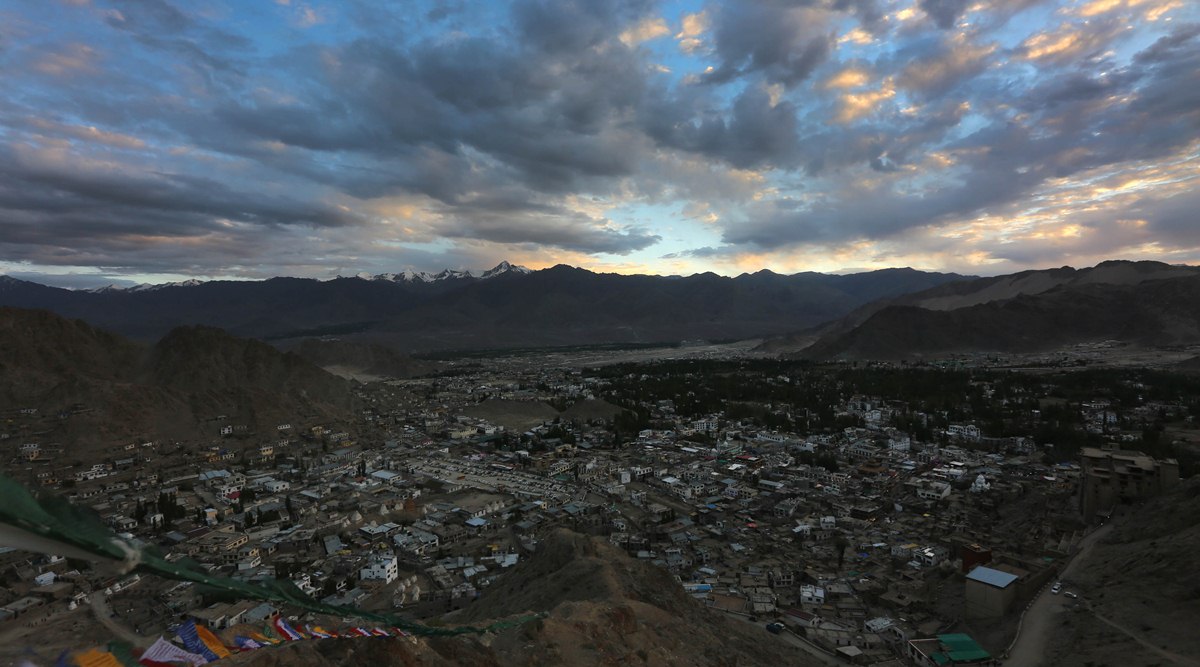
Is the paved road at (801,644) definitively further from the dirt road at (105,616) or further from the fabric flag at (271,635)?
the dirt road at (105,616)

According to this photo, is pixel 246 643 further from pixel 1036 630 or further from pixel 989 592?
pixel 989 592

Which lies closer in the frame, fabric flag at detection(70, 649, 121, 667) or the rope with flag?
the rope with flag

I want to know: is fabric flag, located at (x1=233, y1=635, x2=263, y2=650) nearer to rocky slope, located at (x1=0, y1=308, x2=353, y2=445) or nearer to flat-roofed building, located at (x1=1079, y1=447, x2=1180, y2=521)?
flat-roofed building, located at (x1=1079, y1=447, x2=1180, y2=521)

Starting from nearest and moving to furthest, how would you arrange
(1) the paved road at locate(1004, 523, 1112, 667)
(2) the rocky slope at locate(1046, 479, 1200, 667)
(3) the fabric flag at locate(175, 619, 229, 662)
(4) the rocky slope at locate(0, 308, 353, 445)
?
(3) the fabric flag at locate(175, 619, 229, 662) < (2) the rocky slope at locate(1046, 479, 1200, 667) < (1) the paved road at locate(1004, 523, 1112, 667) < (4) the rocky slope at locate(0, 308, 353, 445)

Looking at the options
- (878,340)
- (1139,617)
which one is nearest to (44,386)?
(1139,617)

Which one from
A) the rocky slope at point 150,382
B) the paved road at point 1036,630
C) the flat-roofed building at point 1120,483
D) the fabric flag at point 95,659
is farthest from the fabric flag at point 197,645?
the rocky slope at point 150,382

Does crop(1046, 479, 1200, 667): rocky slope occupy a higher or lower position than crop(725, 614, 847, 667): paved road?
higher

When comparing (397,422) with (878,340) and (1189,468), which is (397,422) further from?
(878,340)

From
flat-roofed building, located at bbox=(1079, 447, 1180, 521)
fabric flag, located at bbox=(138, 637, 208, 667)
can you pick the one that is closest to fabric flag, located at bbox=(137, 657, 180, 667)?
fabric flag, located at bbox=(138, 637, 208, 667)
